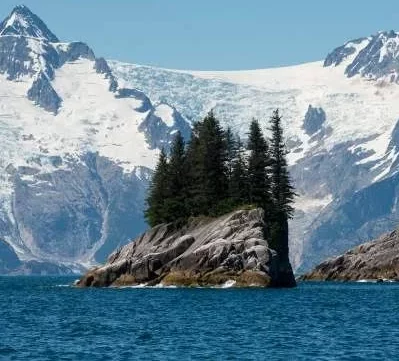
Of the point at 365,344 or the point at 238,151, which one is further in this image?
the point at 238,151

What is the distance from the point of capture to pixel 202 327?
11100 centimetres

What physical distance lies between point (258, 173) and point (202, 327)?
7973cm

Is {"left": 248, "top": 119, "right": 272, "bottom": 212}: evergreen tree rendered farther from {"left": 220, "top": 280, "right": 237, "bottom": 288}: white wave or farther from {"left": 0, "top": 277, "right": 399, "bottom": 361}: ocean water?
{"left": 0, "top": 277, "right": 399, "bottom": 361}: ocean water

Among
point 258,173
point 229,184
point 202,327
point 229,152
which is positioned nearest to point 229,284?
point 229,184

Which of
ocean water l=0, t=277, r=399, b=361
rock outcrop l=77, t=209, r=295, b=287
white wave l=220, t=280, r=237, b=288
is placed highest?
rock outcrop l=77, t=209, r=295, b=287

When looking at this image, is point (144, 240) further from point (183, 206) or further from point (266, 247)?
point (266, 247)

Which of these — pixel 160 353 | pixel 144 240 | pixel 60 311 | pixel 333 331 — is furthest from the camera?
pixel 144 240

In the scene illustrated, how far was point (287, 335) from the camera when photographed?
103875 mm

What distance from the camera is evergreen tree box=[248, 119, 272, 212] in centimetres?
18775

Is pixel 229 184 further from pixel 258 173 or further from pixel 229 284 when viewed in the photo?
pixel 229 284

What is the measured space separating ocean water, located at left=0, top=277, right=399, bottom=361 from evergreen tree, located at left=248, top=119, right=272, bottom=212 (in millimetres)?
26376

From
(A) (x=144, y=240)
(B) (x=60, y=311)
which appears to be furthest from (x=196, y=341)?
(A) (x=144, y=240)

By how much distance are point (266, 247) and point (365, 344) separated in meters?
70.9

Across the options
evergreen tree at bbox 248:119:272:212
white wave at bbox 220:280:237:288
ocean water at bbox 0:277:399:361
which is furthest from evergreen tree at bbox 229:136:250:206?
ocean water at bbox 0:277:399:361
